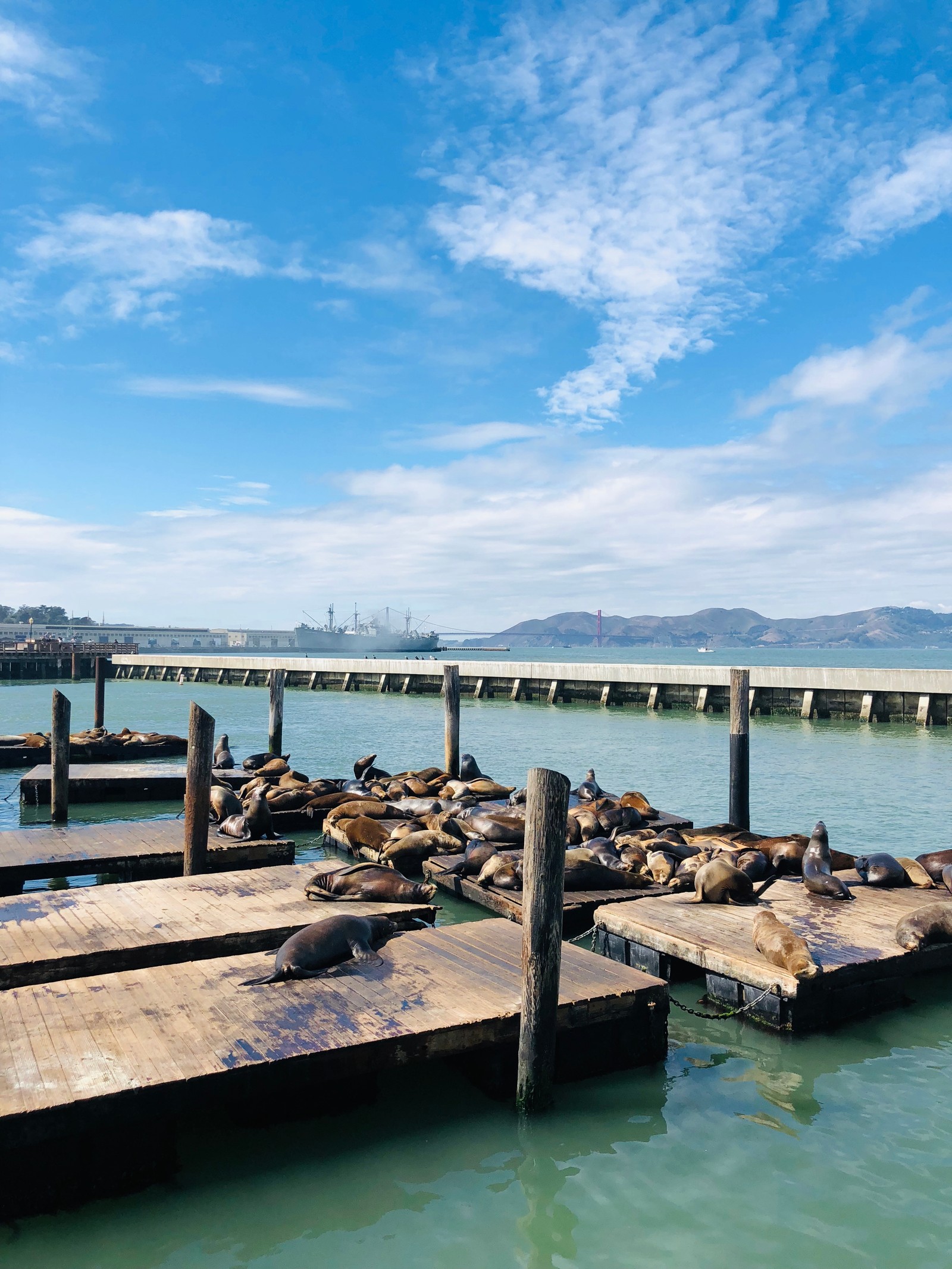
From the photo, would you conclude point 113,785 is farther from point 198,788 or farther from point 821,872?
point 821,872

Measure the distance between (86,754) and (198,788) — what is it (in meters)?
11.1

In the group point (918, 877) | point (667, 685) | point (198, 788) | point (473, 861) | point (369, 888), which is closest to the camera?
point (369, 888)

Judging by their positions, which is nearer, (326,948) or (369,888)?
(326,948)

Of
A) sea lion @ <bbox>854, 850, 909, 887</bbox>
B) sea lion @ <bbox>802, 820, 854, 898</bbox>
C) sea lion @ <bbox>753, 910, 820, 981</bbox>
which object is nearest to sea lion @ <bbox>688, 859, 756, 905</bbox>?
sea lion @ <bbox>802, 820, 854, 898</bbox>

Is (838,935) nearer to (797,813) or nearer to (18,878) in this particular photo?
(18,878)

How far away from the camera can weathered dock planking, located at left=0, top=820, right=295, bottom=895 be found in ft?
28.1

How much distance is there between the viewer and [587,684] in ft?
124

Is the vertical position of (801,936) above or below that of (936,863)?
below

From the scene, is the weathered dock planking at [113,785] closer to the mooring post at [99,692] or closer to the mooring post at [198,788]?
the mooring post at [198,788]

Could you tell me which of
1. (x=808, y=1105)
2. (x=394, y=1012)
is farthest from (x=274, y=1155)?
(x=808, y=1105)

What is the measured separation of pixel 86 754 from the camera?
713 inches

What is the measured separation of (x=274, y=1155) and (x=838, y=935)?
13.6 feet

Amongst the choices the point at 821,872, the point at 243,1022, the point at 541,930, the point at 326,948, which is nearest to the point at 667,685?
the point at 821,872

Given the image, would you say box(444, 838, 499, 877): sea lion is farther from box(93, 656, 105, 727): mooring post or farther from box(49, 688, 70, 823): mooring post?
box(93, 656, 105, 727): mooring post
